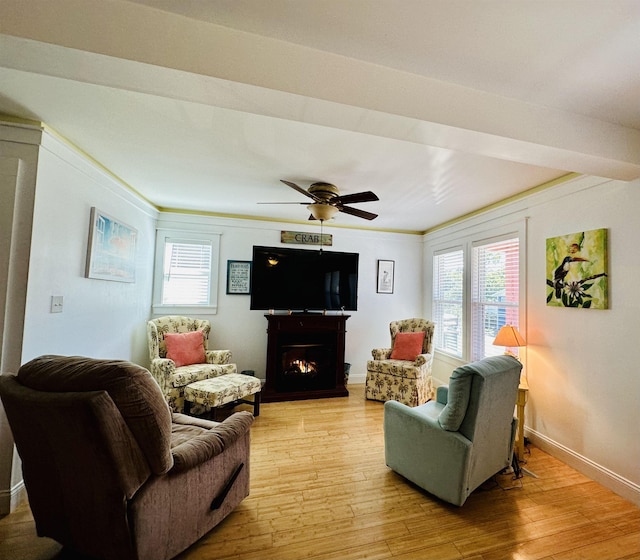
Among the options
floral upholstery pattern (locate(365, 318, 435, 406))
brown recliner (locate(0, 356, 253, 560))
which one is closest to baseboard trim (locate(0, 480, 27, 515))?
brown recliner (locate(0, 356, 253, 560))

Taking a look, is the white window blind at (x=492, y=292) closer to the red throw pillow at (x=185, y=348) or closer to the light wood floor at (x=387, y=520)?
the light wood floor at (x=387, y=520)

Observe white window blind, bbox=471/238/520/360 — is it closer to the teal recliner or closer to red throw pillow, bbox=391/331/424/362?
red throw pillow, bbox=391/331/424/362

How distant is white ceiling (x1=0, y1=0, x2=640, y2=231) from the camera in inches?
44.2

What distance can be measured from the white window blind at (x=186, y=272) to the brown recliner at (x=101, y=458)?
2.87 meters

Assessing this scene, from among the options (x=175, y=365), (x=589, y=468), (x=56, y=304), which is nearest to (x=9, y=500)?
(x=56, y=304)

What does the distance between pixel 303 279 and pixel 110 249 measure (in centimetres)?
228

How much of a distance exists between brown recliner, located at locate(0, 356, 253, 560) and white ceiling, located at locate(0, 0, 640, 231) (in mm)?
1245

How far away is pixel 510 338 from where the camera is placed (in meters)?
2.88

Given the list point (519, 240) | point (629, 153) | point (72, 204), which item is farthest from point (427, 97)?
point (72, 204)

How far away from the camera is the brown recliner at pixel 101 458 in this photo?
1243 mm

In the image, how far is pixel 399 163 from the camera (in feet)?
8.24

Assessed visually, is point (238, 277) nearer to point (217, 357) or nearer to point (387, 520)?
point (217, 357)

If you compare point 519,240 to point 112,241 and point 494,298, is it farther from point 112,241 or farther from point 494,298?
point 112,241

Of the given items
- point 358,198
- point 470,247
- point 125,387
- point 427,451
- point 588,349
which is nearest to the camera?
point 125,387
